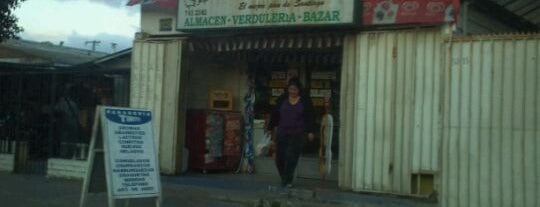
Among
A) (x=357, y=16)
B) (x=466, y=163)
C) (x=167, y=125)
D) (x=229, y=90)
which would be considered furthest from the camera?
(x=229, y=90)

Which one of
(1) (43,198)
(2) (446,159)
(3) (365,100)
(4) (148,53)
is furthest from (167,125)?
(2) (446,159)

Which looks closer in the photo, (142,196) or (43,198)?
(142,196)

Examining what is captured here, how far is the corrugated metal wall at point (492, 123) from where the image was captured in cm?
878

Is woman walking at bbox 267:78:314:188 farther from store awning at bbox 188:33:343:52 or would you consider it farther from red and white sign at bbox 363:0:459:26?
red and white sign at bbox 363:0:459:26

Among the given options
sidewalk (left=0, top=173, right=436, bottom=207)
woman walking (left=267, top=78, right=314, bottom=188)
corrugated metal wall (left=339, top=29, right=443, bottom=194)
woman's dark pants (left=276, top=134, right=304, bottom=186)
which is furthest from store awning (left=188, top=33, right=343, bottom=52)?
sidewalk (left=0, top=173, right=436, bottom=207)

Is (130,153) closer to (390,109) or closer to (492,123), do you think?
(390,109)

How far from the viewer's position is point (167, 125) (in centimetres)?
1234

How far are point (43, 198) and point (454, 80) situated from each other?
5812 millimetres

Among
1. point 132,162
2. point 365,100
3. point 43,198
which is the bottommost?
point 43,198

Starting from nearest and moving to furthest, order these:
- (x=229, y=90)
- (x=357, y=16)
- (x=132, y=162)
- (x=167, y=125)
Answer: (x=132, y=162), (x=357, y=16), (x=167, y=125), (x=229, y=90)

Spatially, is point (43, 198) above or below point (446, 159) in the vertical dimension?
below

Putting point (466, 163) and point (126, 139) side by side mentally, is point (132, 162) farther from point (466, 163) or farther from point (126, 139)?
point (466, 163)

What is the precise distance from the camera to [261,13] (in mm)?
11094

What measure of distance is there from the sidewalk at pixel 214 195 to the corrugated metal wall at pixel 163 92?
493 mm
